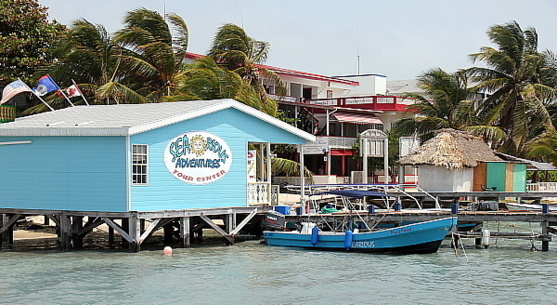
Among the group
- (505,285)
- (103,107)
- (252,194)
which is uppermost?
(103,107)

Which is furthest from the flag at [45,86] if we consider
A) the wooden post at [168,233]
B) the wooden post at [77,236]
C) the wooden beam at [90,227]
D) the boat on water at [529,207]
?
the boat on water at [529,207]

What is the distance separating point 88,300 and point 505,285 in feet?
32.6

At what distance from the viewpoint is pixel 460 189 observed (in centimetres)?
3784

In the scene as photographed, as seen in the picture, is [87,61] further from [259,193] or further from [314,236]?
[314,236]

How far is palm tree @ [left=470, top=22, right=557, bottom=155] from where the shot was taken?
46.8 meters

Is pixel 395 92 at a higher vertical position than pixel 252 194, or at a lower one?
higher

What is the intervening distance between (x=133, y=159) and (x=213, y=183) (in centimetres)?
318

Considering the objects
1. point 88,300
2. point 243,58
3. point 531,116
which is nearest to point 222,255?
point 88,300

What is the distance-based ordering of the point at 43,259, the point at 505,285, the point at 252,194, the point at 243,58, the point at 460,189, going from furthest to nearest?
the point at 243,58
the point at 460,189
the point at 252,194
the point at 43,259
the point at 505,285

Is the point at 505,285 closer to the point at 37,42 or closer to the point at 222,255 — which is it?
the point at 222,255

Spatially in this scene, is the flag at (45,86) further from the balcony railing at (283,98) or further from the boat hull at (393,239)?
the balcony railing at (283,98)

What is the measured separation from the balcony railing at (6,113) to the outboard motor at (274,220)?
17.2m

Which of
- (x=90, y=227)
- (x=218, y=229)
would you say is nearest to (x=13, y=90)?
(x=90, y=227)

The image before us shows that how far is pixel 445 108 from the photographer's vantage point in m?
47.1
